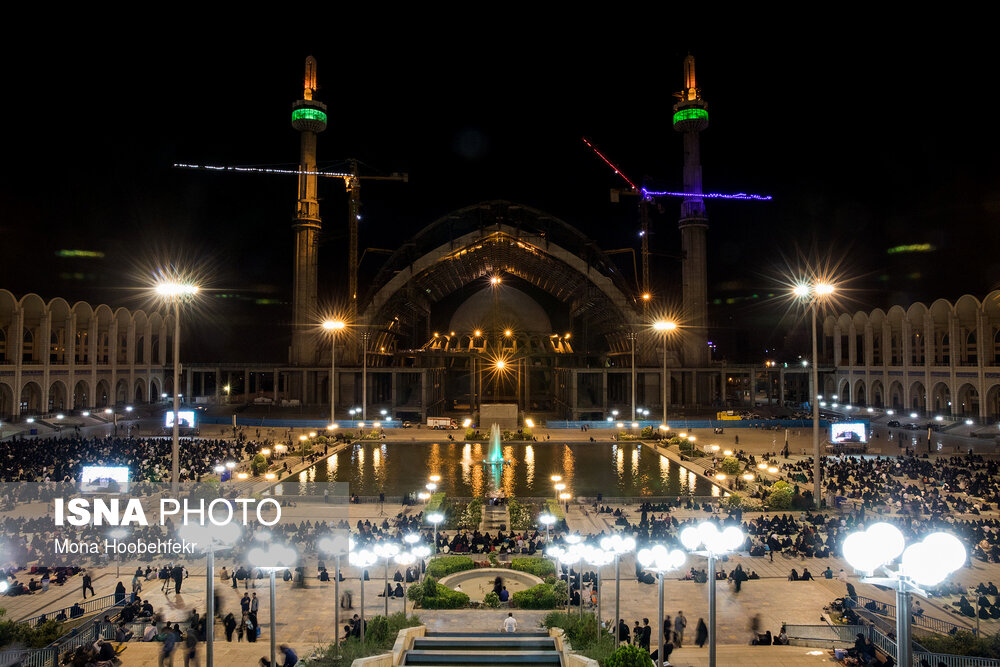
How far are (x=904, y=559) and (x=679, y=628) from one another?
825 centimetres

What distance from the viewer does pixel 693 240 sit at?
59.8 metres

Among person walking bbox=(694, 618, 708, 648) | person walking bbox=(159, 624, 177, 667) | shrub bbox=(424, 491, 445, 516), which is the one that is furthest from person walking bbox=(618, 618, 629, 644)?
shrub bbox=(424, 491, 445, 516)

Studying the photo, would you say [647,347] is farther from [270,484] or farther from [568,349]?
[270,484]

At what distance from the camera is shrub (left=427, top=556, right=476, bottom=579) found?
52.9 feet

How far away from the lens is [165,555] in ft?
58.4

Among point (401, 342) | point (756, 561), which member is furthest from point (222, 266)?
point (756, 561)

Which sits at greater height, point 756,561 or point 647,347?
point 647,347

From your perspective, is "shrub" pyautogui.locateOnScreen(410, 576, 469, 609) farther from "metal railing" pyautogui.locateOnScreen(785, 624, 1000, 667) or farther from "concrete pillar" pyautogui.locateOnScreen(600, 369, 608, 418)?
"concrete pillar" pyautogui.locateOnScreen(600, 369, 608, 418)

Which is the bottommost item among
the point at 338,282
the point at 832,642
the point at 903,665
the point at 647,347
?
the point at 832,642

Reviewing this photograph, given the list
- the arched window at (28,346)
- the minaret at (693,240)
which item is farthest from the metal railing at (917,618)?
the arched window at (28,346)

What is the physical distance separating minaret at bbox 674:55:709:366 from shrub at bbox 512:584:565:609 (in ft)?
156

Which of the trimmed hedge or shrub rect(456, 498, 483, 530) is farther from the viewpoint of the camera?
shrub rect(456, 498, 483, 530)

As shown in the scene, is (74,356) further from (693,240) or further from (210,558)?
(693,240)

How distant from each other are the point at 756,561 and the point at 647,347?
43.3 metres
